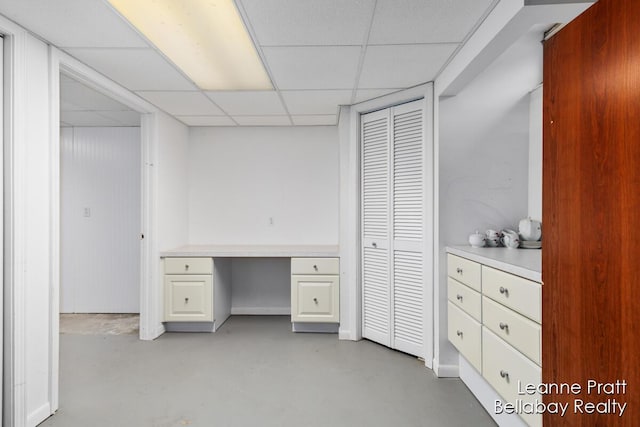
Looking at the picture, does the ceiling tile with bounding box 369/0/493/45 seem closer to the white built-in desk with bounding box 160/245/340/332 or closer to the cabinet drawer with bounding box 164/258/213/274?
the white built-in desk with bounding box 160/245/340/332

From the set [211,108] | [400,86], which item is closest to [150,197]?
[211,108]

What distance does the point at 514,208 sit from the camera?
96.9 inches

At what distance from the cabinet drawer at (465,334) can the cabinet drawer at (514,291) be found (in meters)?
0.30

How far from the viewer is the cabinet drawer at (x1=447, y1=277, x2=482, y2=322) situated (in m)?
2.00

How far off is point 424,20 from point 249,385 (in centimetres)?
244

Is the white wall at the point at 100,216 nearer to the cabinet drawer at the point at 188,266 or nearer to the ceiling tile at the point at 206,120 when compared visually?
the ceiling tile at the point at 206,120

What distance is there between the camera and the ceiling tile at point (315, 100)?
2.87m

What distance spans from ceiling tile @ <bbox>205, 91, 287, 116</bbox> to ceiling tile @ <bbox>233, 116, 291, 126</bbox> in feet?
0.49

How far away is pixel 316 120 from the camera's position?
3.76 m

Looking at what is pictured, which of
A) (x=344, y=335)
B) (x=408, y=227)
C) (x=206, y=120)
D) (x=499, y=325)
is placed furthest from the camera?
(x=206, y=120)

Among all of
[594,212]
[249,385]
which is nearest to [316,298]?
[249,385]

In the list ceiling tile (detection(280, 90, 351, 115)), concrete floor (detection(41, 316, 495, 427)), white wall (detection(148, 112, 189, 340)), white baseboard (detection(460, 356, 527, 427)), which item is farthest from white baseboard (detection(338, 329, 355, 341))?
ceiling tile (detection(280, 90, 351, 115))

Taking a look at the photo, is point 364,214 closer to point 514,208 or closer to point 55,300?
point 514,208

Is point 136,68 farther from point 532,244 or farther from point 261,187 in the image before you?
point 532,244
